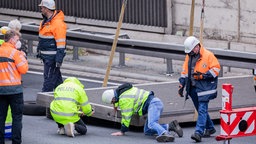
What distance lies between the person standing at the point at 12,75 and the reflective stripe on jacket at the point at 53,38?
10.6ft

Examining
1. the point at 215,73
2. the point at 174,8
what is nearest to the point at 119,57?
the point at 174,8

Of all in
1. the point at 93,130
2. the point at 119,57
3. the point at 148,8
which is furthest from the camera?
the point at 148,8

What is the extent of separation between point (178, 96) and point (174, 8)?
5.40 metres

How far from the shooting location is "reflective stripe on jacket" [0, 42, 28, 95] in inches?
570

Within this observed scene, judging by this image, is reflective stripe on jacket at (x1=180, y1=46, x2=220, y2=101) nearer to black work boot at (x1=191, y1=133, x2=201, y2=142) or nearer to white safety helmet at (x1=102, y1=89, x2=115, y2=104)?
black work boot at (x1=191, y1=133, x2=201, y2=142)

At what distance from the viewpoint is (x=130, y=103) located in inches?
604

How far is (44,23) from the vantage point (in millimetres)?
18047

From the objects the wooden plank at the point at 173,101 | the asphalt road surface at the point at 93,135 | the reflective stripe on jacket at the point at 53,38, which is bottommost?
the asphalt road surface at the point at 93,135

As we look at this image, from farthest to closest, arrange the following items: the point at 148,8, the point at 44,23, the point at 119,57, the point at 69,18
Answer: the point at 69,18 → the point at 148,8 → the point at 119,57 → the point at 44,23

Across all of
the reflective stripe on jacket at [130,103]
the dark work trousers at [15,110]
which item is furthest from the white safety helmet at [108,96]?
the dark work trousers at [15,110]

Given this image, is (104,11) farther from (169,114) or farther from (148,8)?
(169,114)

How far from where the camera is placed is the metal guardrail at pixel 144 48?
1845cm

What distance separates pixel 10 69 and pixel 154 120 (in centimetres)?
228

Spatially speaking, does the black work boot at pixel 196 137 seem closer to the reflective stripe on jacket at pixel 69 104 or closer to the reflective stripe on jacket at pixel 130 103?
the reflective stripe on jacket at pixel 130 103
